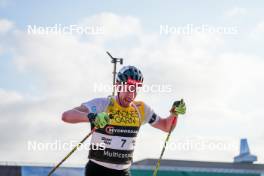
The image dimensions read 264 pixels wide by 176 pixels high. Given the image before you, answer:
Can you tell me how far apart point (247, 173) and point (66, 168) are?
7093mm

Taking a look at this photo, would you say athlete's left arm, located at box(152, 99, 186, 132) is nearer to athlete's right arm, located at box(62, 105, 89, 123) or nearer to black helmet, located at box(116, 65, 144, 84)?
black helmet, located at box(116, 65, 144, 84)

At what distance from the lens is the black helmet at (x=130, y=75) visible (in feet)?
24.2

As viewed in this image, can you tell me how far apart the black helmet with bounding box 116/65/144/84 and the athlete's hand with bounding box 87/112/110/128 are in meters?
0.61

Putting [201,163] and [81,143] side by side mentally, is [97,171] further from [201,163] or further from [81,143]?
[201,163]

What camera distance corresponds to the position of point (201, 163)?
35125 millimetres

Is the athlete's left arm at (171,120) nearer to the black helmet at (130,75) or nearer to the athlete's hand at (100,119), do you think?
the black helmet at (130,75)

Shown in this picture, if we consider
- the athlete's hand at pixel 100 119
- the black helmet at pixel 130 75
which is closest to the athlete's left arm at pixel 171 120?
the black helmet at pixel 130 75

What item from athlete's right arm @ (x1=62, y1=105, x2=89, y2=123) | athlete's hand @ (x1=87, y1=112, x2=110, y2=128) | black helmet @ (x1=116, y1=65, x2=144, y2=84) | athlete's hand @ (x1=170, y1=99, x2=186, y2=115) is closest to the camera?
athlete's hand @ (x1=87, y1=112, x2=110, y2=128)

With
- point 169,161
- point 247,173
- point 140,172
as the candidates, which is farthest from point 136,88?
point 169,161

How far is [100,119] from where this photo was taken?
22.7 ft

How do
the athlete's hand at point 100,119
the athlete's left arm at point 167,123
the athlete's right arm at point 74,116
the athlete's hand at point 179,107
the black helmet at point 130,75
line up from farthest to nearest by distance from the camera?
the athlete's left arm at point 167,123
the athlete's hand at point 179,107
the black helmet at point 130,75
the athlete's right arm at point 74,116
the athlete's hand at point 100,119

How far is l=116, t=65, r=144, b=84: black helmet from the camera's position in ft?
24.2

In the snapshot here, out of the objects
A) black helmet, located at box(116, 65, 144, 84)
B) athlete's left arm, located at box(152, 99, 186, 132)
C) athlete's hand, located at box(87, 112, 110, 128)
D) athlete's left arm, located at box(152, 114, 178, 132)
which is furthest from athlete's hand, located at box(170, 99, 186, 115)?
athlete's hand, located at box(87, 112, 110, 128)

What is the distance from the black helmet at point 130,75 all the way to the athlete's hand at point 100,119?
0.61 m
